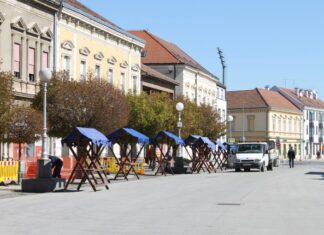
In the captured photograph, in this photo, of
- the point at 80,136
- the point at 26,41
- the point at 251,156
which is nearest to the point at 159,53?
the point at 251,156

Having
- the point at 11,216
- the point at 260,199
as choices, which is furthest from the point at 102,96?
the point at 11,216

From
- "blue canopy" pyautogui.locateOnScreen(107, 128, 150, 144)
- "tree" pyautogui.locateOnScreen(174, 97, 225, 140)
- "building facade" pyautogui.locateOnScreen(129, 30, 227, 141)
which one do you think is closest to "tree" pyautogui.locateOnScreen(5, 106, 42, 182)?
"blue canopy" pyautogui.locateOnScreen(107, 128, 150, 144)

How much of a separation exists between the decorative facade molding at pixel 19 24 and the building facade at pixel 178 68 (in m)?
30.1

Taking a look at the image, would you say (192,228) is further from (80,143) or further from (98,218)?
(80,143)

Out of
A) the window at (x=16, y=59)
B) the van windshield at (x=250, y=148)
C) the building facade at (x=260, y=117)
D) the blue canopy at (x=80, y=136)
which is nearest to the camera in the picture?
the blue canopy at (x=80, y=136)

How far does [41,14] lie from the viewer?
38.8 metres

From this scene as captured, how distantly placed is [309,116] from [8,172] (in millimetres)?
103331

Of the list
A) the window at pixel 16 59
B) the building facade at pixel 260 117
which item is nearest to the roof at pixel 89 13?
the window at pixel 16 59

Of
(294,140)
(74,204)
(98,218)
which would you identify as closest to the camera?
(98,218)

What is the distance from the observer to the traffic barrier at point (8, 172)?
→ 86.2 ft

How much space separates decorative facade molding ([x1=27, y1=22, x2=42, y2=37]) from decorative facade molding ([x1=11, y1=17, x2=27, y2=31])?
24.1 inches

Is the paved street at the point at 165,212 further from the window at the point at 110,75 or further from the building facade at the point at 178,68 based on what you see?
the building facade at the point at 178,68

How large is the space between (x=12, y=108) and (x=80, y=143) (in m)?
3.46

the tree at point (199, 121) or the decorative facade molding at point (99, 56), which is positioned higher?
the decorative facade molding at point (99, 56)
